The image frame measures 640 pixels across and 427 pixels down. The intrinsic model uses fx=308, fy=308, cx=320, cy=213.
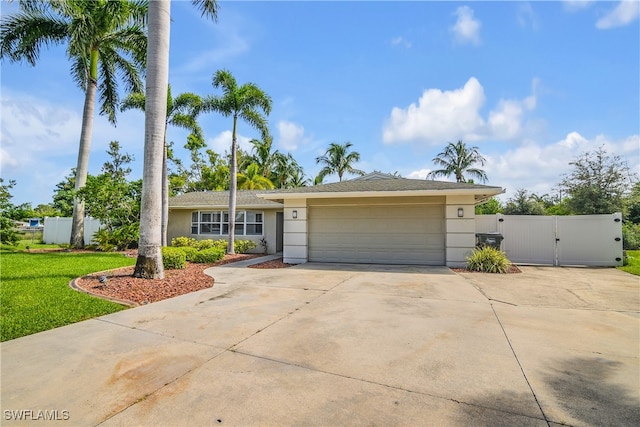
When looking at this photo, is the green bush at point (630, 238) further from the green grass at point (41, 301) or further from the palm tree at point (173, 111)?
the palm tree at point (173, 111)

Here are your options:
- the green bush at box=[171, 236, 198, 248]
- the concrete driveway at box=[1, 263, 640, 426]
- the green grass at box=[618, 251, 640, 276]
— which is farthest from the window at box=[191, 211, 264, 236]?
Result: the green grass at box=[618, 251, 640, 276]

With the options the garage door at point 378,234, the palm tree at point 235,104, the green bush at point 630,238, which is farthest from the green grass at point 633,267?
the palm tree at point 235,104

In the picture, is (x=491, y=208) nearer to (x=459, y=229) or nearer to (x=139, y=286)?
(x=459, y=229)

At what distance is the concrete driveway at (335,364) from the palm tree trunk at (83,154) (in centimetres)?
1298

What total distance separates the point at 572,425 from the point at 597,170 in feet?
64.7

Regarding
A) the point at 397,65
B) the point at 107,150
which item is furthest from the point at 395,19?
the point at 107,150

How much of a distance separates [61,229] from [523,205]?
31.4m

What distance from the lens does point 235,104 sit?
1412 centimetres

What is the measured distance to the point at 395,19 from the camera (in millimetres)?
9164

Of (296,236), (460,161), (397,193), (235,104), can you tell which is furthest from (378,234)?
(460,161)

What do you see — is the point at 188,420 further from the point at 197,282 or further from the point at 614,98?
the point at 614,98

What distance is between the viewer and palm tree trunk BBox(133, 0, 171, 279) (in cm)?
780

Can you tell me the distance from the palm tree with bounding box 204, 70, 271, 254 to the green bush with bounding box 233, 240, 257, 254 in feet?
2.26

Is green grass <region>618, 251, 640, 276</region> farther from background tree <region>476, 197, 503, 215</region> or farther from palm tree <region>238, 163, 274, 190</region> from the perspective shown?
palm tree <region>238, 163, 274, 190</region>
